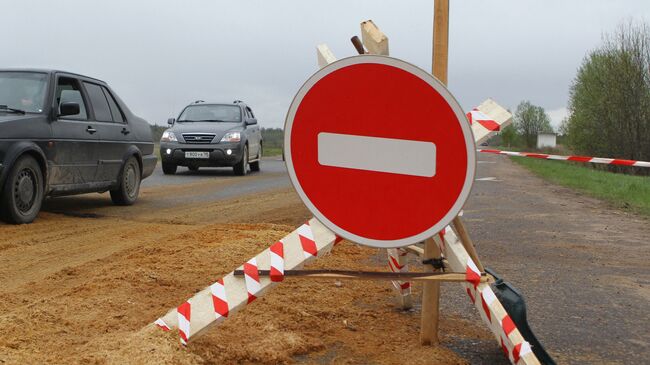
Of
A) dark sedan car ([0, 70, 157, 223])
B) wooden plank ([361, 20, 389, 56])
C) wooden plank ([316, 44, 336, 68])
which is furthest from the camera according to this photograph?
dark sedan car ([0, 70, 157, 223])

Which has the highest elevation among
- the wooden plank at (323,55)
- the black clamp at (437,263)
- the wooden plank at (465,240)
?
the wooden plank at (323,55)

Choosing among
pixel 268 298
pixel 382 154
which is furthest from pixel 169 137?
pixel 382 154

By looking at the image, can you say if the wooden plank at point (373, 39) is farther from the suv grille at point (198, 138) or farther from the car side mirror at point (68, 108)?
the suv grille at point (198, 138)

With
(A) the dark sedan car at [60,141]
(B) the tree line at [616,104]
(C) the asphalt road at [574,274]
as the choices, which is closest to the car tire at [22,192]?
(A) the dark sedan car at [60,141]

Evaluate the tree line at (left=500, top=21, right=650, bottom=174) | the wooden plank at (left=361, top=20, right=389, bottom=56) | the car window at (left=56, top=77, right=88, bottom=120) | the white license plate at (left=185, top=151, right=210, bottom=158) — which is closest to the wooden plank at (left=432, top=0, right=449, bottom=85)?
the wooden plank at (left=361, top=20, right=389, bottom=56)

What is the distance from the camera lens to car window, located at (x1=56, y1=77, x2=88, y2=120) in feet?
30.2

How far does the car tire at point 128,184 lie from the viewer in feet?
34.7

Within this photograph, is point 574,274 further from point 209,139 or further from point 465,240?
point 209,139

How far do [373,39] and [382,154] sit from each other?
656 mm

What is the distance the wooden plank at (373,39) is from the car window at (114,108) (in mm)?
7898

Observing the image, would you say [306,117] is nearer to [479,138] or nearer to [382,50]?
[382,50]

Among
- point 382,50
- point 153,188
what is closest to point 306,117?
point 382,50

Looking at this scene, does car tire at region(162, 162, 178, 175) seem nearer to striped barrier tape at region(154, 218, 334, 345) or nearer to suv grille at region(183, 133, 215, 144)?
suv grille at region(183, 133, 215, 144)

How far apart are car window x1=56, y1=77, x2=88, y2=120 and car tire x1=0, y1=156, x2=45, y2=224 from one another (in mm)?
1024
